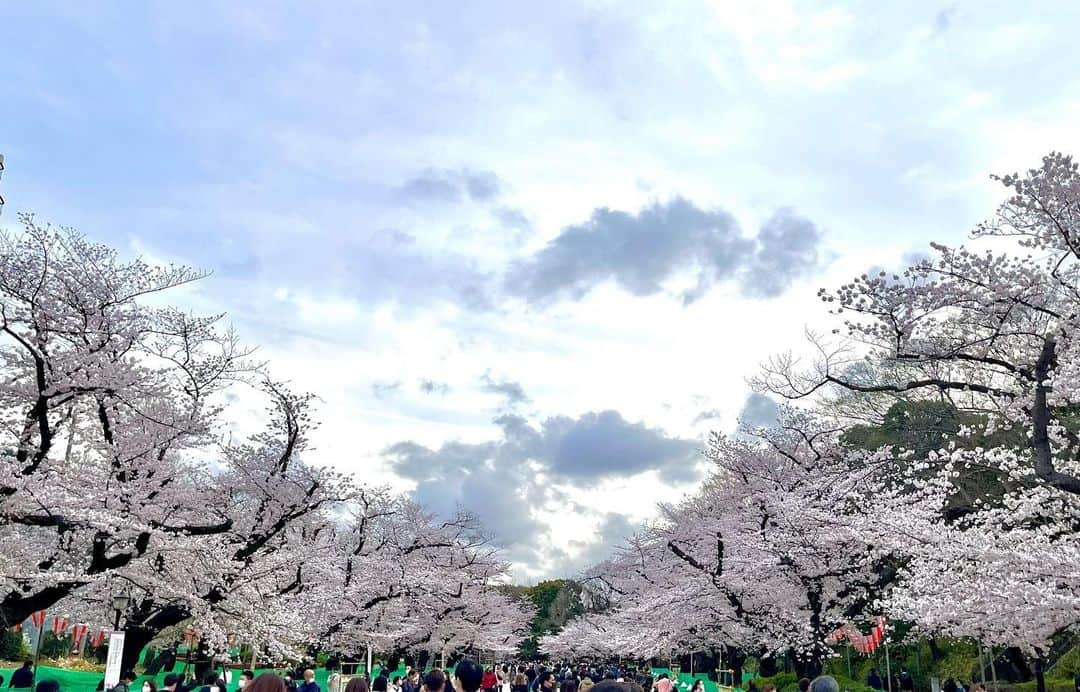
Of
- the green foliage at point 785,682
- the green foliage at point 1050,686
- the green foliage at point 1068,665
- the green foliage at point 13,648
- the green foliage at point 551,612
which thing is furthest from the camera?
the green foliage at point 551,612

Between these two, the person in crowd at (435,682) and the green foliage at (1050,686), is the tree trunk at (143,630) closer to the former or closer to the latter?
the person in crowd at (435,682)

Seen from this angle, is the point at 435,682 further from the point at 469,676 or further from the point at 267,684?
the point at 267,684

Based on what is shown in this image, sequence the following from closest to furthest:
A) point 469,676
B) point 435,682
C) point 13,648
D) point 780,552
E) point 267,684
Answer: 1. point 267,684
2. point 469,676
3. point 435,682
4. point 780,552
5. point 13,648

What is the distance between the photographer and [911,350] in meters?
12.1

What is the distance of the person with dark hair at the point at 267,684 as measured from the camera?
13.7 feet

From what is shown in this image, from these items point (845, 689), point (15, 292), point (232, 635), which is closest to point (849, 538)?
point (845, 689)

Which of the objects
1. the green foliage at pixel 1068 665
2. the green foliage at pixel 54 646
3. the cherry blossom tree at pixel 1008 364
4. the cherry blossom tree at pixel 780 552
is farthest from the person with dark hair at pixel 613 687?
the green foliage at pixel 54 646

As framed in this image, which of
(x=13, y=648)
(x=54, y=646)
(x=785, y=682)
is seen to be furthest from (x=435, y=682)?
(x=54, y=646)

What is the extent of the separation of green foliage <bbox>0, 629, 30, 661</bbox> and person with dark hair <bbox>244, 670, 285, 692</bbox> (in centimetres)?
2973

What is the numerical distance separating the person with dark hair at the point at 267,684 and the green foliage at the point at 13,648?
29.7 m

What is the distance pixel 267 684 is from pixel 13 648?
31735 mm

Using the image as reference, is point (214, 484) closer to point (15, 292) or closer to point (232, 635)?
point (232, 635)

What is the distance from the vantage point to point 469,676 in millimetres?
5344

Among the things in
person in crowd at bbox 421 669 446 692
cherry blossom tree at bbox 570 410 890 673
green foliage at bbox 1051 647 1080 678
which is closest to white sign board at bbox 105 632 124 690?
person in crowd at bbox 421 669 446 692
